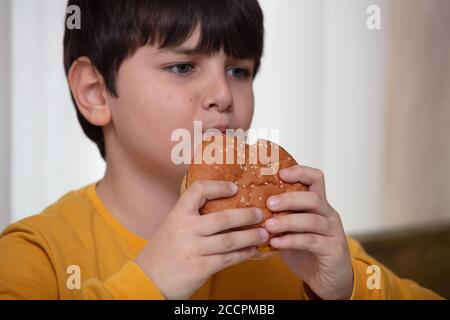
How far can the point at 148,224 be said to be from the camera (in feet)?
4.04

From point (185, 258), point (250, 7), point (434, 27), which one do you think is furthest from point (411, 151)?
point (185, 258)

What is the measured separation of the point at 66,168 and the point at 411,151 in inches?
51.5

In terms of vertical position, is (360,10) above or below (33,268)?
above

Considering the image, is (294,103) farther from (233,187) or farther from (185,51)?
(233,187)

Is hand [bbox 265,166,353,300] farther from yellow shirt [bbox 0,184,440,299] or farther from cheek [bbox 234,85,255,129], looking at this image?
cheek [bbox 234,85,255,129]

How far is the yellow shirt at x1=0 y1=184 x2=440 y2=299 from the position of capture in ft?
3.07

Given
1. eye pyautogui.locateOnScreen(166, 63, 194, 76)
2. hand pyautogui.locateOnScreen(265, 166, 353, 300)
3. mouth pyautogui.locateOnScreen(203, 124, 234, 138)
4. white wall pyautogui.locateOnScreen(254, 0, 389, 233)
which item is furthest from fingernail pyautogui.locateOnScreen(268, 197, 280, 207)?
white wall pyautogui.locateOnScreen(254, 0, 389, 233)

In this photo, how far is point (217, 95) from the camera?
3.46ft

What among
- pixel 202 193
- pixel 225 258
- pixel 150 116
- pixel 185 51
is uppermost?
pixel 185 51

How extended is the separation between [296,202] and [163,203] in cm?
41

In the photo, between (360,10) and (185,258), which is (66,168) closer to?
(185,258)

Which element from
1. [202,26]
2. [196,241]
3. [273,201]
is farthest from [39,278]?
[202,26]

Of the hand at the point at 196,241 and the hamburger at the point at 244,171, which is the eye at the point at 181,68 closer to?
the hamburger at the point at 244,171
